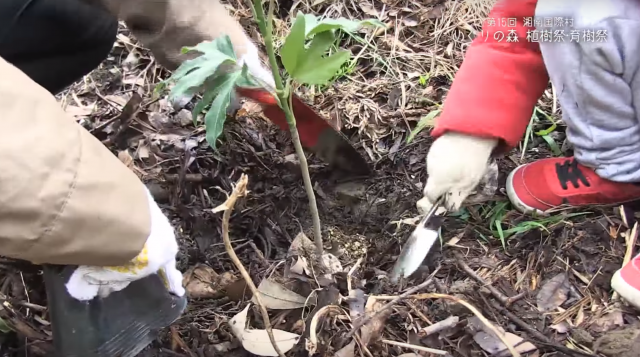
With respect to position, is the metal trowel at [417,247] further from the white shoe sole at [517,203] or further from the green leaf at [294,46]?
the green leaf at [294,46]

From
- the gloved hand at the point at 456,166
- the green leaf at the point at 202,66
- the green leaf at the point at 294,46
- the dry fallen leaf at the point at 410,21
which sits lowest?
the gloved hand at the point at 456,166

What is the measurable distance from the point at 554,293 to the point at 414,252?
1.01 ft

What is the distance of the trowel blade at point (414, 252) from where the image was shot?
1.30 m

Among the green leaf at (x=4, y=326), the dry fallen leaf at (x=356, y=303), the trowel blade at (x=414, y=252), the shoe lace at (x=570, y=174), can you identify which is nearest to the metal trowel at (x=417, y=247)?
the trowel blade at (x=414, y=252)

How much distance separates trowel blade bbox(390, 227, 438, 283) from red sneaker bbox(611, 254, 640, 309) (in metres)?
0.38

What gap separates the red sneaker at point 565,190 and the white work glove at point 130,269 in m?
0.84

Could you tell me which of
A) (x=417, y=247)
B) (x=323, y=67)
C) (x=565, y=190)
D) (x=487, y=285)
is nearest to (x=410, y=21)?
(x=565, y=190)

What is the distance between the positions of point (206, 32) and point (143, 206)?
55 centimetres

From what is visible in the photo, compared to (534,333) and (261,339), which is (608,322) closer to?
(534,333)

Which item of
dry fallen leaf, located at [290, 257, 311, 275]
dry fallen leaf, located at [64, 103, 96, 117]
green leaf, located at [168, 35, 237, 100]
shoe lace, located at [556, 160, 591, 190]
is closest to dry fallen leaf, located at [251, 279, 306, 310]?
dry fallen leaf, located at [290, 257, 311, 275]

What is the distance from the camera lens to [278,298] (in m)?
1.21

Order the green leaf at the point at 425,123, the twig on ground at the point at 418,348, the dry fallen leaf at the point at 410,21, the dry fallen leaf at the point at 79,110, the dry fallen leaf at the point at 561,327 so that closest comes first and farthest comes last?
the twig on ground at the point at 418,348 → the dry fallen leaf at the point at 561,327 → the green leaf at the point at 425,123 → the dry fallen leaf at the point at 79,110 → the dry fallen leaf at the point at 410,21

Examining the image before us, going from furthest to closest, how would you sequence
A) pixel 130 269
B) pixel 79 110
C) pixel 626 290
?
pixel 79 110 < pixel 626 290 < pixel 130 269

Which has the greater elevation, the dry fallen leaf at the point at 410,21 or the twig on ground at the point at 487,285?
the dry fallen leaf at the point at 410,21
